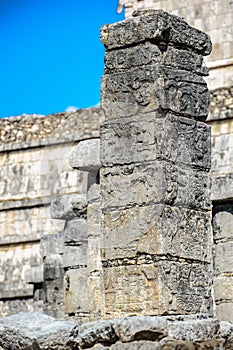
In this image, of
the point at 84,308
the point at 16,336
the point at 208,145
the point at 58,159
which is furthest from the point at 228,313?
the point at 58,159

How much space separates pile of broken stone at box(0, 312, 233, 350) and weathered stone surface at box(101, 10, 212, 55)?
2.83m

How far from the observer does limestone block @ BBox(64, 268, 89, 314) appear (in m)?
15.3

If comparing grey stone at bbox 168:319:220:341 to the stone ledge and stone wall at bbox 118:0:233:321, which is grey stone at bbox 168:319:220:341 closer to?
stone wall at bbox 118:0:233:321

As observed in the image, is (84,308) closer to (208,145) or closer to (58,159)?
(208,145)

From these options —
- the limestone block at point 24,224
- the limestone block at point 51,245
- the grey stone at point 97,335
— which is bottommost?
the grey stone at point 97,335

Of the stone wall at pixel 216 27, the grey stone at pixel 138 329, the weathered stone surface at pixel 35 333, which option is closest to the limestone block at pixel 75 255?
the weathered stone surface at pixel 35 333

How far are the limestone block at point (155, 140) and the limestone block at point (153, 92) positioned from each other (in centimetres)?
8

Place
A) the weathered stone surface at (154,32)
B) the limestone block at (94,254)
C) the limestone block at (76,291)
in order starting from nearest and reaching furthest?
the weathered stone surface at (154,32) < the limestone block at (94,254) < the limestone block at (76,291)

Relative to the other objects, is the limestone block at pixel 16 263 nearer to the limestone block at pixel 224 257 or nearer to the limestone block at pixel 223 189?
the limestone block at pixel 224 257

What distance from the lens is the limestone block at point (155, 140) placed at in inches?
412

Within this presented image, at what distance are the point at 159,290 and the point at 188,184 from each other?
106 cm

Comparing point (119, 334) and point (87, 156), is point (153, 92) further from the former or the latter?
point (87, 156)

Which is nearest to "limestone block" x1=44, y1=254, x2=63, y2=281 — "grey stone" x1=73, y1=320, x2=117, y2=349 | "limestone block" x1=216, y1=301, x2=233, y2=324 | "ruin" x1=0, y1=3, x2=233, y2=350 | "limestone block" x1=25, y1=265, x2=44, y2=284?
"limestone block" x1=25, y1=265, x2=44, y2=284

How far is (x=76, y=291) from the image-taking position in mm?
15469
